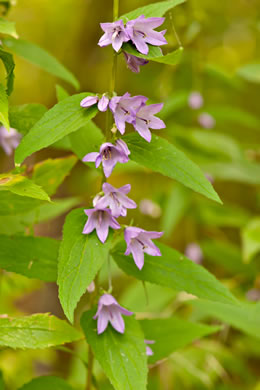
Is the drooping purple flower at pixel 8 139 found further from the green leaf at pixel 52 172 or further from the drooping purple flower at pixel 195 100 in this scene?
the drooping purple flower at pixel 195 100

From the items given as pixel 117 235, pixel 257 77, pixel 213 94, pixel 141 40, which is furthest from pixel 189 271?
pixel 213 94

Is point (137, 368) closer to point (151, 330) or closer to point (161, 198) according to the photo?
point (151, 330)

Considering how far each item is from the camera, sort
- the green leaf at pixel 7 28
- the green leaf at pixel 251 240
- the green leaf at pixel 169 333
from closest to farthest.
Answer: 1. the green leaf at pixel 7 28
2. the green leaf at pixel 169 333
3. the green leaf at pixel 251 240

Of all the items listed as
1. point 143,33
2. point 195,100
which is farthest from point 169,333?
point 195,100

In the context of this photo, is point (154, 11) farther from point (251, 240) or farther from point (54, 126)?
point (251, 240)

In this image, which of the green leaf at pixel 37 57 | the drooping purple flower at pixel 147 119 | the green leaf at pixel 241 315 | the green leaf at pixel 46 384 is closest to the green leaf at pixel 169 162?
the drooping purple flower at pixel 147 119

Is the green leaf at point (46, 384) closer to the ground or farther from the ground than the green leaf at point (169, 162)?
closer to the ground

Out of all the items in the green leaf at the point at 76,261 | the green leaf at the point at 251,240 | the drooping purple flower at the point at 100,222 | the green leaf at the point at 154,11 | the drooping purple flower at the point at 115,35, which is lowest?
the green leaf at the point at 251,240

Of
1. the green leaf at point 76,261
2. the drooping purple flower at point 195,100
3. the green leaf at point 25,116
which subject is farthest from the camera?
the drooping purple flower at point 195,100
